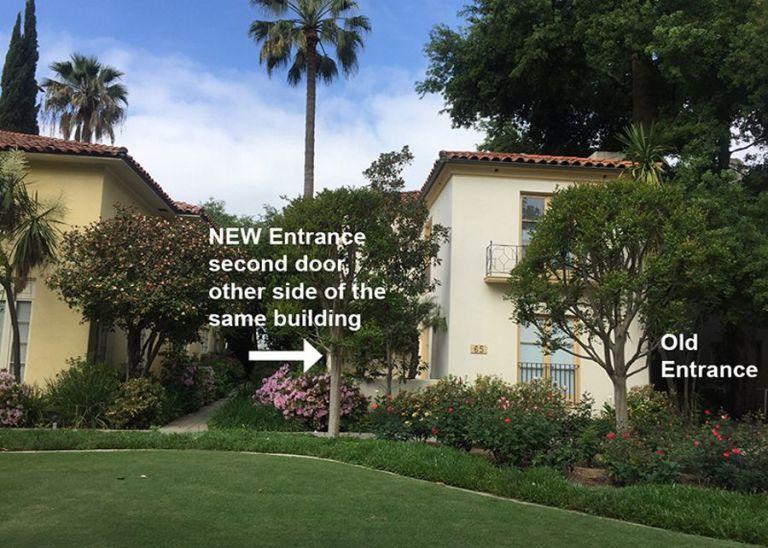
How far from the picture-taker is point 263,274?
13281mm

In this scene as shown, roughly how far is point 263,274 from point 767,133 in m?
12.1

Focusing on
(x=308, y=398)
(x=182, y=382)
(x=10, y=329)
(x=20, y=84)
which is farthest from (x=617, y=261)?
(x=20, y=84)

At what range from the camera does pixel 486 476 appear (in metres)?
8.16

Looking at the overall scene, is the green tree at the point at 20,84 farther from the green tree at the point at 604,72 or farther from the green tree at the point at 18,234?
the green tree at the point at 604,72

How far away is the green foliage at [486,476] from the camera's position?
21.6 ft

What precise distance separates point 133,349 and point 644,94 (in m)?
15.7

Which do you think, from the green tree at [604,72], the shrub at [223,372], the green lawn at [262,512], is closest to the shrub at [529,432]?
the green lawn at [262,512]

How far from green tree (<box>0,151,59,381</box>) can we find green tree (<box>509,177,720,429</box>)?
9.03 meters

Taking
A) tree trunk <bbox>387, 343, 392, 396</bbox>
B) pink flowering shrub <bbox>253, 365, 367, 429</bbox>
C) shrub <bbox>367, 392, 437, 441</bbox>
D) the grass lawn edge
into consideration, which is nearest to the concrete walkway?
pink flowering shrub <bbox>253, 365, 367, 429</bbox>

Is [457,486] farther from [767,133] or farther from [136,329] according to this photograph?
[767,133]

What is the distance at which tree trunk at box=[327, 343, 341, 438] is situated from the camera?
11.8 meters

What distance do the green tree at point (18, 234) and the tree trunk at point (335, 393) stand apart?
596cm

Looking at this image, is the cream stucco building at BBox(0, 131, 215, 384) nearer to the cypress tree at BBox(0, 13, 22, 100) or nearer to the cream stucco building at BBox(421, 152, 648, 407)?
the cream stucco building at BBox(421, 152, 648, 407)

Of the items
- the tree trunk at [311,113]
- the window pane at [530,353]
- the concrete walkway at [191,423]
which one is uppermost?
the tree trunk at [311,113]
